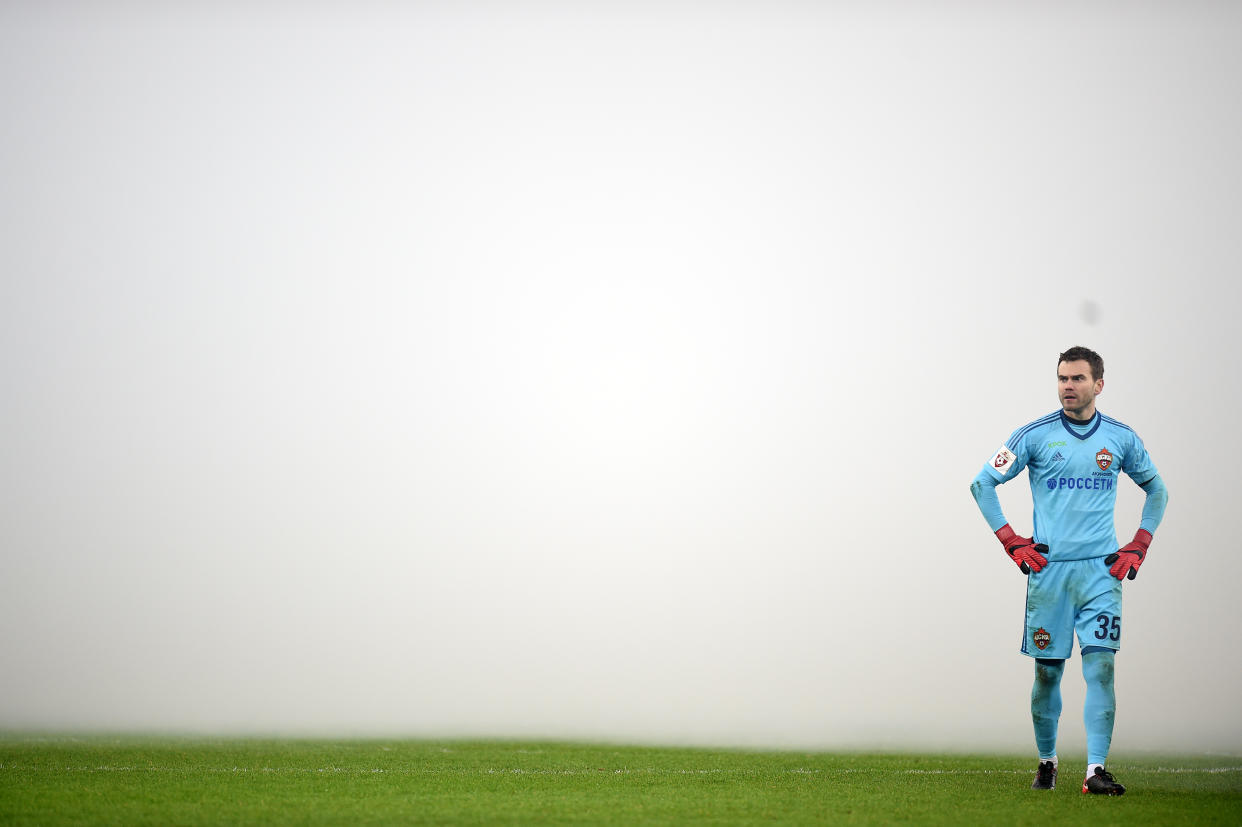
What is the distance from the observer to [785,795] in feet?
19.6

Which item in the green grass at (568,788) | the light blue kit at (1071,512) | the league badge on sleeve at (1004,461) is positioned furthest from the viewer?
the league badge on sleeve at (1004,461)

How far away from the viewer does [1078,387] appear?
261 inches

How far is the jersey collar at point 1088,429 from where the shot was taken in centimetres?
670

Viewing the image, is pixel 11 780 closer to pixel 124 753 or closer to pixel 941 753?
pixel 124 753

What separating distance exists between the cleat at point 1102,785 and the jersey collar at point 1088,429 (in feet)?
6.48

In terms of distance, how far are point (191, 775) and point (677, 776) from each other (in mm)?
3134

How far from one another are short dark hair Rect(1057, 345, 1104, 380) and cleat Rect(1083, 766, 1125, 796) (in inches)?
92.6

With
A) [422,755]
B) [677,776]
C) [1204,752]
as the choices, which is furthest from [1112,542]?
[422,755]

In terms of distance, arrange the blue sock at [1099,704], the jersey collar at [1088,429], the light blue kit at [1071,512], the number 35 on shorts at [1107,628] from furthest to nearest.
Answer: the jersey collar at [1088,429] → the light blue kit at [1071,512] → the number 35 on shorts at [1107,628] → the blue sock at [1099,704]

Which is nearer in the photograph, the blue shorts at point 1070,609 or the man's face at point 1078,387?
the blue shorts at point 1070,609

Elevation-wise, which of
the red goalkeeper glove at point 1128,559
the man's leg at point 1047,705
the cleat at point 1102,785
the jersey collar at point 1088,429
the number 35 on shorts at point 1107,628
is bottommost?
the cleat at point 1102,785

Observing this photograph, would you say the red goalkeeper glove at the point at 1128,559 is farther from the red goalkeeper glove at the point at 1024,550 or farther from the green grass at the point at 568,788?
the green grass at the point at 568,788

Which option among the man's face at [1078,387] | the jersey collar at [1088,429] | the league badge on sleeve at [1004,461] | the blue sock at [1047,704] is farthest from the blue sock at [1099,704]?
the man's face at [1078,387]

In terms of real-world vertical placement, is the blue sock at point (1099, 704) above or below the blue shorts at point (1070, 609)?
below
